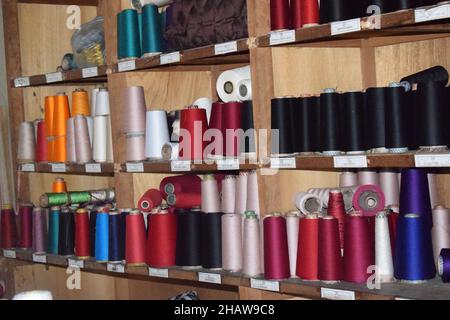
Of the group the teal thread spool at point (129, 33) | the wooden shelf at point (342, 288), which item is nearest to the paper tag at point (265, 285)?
the wooden shelf at point (342, 288)

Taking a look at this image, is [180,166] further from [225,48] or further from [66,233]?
[66,233]

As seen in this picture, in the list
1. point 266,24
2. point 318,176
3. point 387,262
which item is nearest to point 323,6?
point 266,24

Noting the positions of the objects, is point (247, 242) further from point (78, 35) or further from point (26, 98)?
point (26, 98)

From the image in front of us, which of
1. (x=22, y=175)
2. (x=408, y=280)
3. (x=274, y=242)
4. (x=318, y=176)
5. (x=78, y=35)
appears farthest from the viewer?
(x=22, y=175)

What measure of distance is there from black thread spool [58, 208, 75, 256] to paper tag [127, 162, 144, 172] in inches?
20.2

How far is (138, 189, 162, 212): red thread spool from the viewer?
3701mm

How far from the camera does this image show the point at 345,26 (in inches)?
110

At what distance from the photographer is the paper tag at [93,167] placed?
3.88 m

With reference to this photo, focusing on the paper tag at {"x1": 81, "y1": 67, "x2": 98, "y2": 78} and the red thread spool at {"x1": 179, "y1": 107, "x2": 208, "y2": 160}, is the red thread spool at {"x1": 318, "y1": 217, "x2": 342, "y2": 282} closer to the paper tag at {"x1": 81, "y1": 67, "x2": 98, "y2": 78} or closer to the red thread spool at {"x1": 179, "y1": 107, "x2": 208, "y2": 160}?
the red thread spool at {"x1": 179, "y1": 107, "x2": 208, "y2": 160}

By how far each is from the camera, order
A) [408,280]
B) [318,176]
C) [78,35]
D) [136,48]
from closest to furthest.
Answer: [408,280]
[318,176]
[136,48]
[78,35]

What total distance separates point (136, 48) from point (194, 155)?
0.62m

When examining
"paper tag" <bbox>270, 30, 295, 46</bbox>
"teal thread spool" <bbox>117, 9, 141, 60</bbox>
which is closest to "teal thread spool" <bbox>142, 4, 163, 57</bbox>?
"teal thread spool" <bbox>117, 9, 141, 60</bbox>

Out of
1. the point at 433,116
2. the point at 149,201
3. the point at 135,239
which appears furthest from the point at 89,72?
the point at 433,116

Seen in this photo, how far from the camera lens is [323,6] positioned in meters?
2.91
